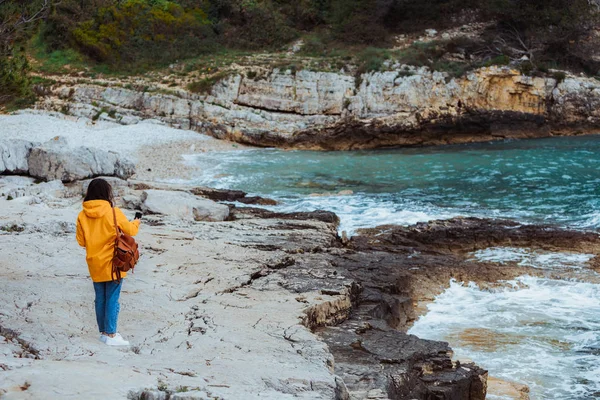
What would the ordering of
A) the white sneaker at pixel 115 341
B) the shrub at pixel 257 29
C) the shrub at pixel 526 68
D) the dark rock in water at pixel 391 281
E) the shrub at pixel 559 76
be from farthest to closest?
the shrub at pixel 257 29
the shrub at pixel 526 68
the shrub at pixel 559 76
the dark rock in water at pixel 391 281
the white sneaker at pixel 115 341

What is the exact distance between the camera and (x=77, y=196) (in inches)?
531

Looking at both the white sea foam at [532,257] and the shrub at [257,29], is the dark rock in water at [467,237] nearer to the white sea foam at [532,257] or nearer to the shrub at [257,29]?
the white sea foam at [532,257]

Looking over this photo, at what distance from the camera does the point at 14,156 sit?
1510 cm

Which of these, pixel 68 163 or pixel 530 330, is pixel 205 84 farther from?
pixel 530 330

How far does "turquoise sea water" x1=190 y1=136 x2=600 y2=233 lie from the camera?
14438 mm

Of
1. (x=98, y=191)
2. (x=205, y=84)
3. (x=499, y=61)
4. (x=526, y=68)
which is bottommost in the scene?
(x=98, y=191)

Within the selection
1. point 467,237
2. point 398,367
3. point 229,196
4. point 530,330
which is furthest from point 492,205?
A: point 398,367

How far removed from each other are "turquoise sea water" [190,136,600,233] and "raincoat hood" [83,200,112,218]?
7.76 meters

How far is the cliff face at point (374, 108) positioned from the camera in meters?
27.8

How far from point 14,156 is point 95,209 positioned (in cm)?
1115

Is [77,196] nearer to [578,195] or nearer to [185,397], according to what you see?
[185,397]

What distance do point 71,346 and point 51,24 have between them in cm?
3315

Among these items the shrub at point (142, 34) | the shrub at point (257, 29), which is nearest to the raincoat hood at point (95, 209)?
the shrub at point (142, 34)

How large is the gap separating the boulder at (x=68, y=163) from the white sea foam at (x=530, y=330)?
31.9 feet
